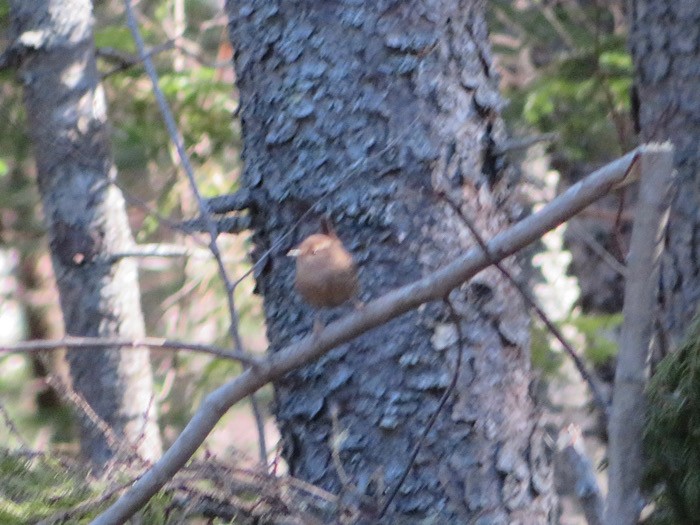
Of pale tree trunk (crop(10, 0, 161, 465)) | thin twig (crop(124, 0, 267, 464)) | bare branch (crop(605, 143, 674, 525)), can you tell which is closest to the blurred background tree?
pale tree trunk (crop(10, 0, 161, 465))

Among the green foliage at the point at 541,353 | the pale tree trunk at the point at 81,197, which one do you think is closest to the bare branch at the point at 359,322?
the pale tree trunk at the point at 81,197

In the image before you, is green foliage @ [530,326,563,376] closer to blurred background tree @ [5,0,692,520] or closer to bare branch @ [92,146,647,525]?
blurred background tree @ [5,0,692,520]

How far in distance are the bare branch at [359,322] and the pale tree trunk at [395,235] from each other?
0.48m

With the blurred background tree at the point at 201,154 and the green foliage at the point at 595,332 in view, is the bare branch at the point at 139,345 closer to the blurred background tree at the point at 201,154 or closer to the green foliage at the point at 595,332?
the blurred background tree at the point at 201,154

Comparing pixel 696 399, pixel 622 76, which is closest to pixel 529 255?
pixel 622 76

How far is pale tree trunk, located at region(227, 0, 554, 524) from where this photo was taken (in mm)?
Result: 2168

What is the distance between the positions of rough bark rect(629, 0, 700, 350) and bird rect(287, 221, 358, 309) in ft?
A: 6.48

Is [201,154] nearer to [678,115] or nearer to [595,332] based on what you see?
[595,332]

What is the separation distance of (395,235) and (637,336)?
723 millimetres

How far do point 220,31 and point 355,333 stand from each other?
4.88 meters

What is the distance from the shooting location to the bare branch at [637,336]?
5.18 feet

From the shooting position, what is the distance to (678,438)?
1.70 meters

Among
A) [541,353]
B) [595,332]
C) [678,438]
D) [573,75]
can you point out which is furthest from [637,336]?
[573,75]

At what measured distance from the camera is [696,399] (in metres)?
1.71
